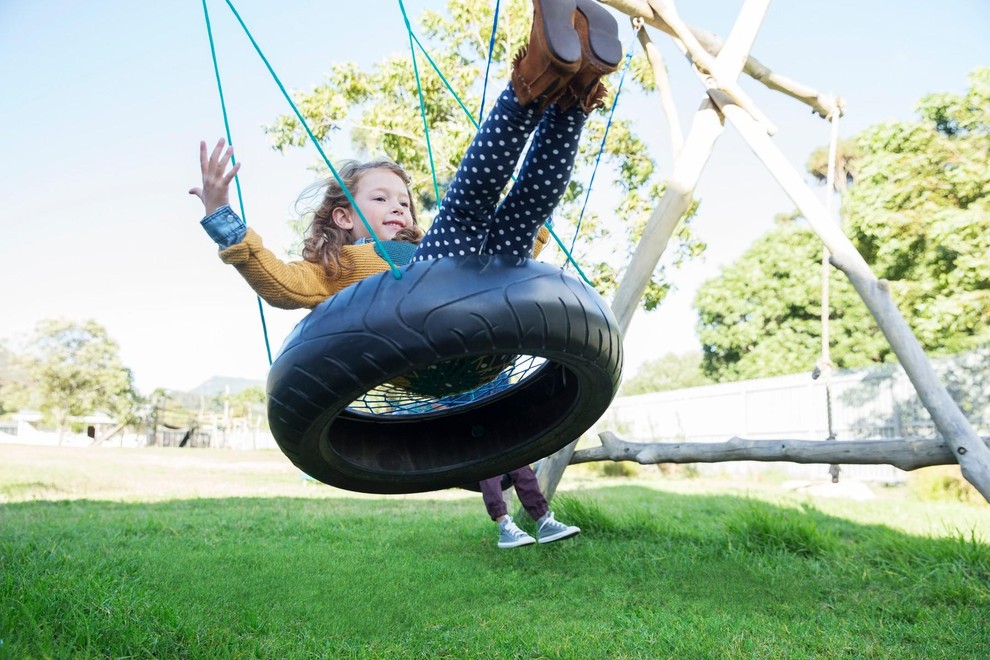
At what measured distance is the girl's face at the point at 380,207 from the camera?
281 centimetres

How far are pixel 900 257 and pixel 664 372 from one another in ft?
181

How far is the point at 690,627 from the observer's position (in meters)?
2.78

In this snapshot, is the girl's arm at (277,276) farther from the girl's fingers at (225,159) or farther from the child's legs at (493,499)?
the child's legs at (493,499)

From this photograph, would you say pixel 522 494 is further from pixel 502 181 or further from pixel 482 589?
pixel 502 181

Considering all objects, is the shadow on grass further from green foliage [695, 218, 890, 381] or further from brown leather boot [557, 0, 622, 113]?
green foliage [695, 218, 890, 381]

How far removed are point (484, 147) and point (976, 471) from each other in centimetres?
259

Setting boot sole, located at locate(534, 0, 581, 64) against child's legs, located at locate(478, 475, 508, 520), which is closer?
boot sole, located at locate(534, 0, 581, 64)

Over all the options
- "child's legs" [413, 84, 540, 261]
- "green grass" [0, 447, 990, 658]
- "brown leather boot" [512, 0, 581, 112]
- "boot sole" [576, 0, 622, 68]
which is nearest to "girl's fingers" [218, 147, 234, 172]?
"child's legs" [413, 84, 540, 261]

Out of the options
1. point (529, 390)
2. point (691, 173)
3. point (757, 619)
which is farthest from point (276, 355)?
point (691, 173)

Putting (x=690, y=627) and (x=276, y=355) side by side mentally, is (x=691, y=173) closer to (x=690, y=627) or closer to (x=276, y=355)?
(x=690, y=627)

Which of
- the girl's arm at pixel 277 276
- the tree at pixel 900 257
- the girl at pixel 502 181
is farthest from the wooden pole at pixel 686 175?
the tree at pixel 900 257

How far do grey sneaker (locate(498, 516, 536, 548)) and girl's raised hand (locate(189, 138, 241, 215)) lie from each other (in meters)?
2.28

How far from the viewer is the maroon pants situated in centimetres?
380

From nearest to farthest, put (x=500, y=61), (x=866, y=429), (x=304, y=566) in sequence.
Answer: (x=304, y=566), (x=500, y=61), (x=866, y=429)
